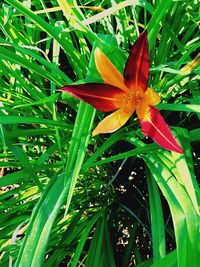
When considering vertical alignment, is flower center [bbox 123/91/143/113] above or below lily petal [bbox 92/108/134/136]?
above

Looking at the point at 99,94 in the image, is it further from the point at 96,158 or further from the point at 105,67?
the point at 96,158

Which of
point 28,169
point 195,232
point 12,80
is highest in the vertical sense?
point 12,80

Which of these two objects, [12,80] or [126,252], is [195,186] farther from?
[12,80]

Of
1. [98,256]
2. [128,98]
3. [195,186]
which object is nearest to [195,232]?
[195,186]

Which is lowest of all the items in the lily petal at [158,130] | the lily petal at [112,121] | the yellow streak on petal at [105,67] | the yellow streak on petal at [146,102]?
the lily petal at [158,130]

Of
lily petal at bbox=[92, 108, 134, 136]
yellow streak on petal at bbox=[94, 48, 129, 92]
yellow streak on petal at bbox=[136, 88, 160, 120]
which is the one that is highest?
yellow streak on petal at bbox=[94, 48, 129, 92]
